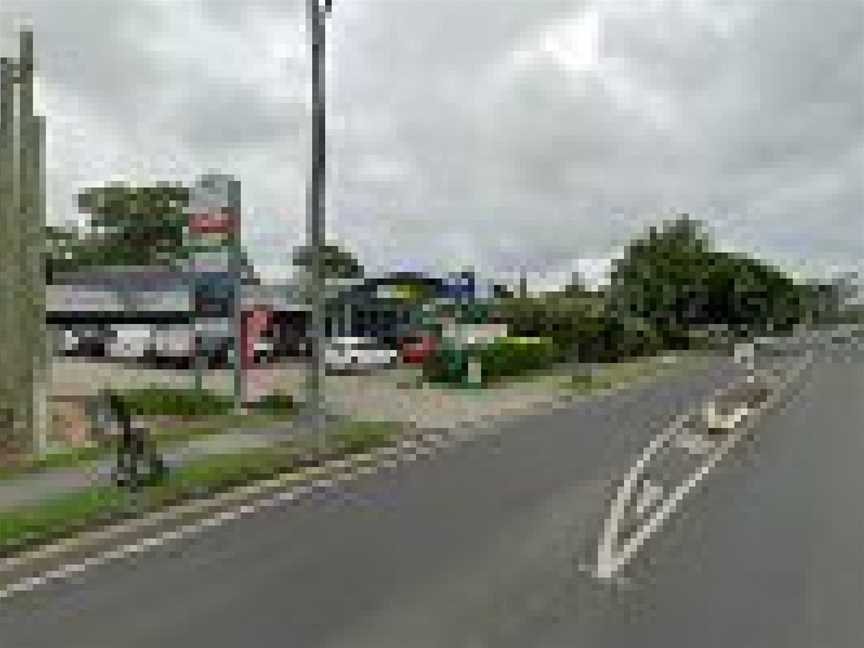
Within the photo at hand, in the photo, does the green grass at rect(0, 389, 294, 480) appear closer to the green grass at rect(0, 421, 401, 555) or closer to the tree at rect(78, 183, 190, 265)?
the green grass at rect(0, 421, 401, 555)

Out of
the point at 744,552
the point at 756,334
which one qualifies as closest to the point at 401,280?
the point at 756,334

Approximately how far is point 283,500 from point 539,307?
169 ft

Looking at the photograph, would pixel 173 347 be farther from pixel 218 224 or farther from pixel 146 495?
pixel 146 495

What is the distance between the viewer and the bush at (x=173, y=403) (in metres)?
26.3

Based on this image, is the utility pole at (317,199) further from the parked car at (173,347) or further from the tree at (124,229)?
the tree at (124,229)

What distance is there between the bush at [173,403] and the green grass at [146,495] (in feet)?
19.5

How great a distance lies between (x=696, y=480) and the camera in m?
17.6

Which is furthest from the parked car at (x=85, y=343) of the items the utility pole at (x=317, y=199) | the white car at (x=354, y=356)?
the utility pole at (x=317, y=199)

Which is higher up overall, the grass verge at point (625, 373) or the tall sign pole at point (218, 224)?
the tall sign pole at point (218, 224)

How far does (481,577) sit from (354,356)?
43256 mm

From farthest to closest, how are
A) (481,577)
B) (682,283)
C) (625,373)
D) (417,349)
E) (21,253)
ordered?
(682,283) → (417,349) → (625,373) → (21,253) → (481,577)

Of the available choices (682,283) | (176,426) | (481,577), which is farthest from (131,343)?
(682,283)

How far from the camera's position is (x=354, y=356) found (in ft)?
176

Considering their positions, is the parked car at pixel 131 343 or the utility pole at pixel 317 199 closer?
the utility pole at pixel 317 199
